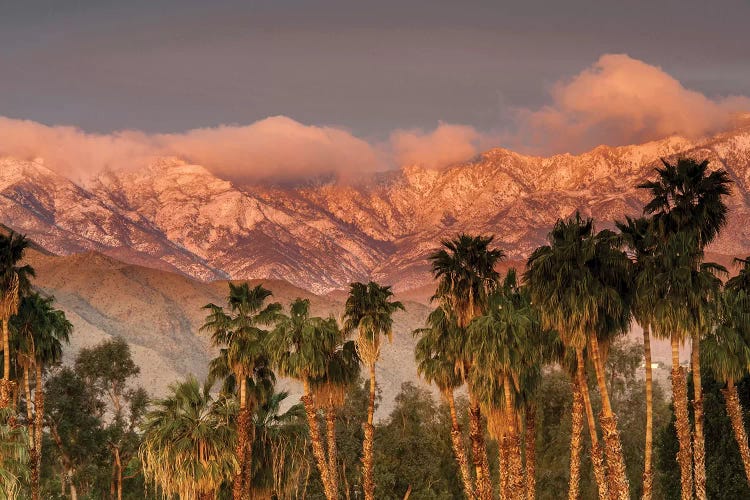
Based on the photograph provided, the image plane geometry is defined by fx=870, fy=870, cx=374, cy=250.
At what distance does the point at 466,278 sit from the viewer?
1779 inches

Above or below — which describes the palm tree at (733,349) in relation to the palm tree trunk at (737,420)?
above

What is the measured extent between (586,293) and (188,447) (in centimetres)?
1896

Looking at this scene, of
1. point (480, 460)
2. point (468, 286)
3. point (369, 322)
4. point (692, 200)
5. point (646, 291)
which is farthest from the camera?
point (369, 322)

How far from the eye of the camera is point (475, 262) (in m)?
45.6

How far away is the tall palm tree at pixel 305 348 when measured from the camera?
45156 mm

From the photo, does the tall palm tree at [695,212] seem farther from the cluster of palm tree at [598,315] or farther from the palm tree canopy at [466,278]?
the palm tree canopy at [466,278]

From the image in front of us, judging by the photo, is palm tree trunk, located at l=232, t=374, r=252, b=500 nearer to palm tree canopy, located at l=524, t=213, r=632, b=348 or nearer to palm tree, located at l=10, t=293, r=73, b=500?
palm tree, located at l=10, t=293, r=73, b=500

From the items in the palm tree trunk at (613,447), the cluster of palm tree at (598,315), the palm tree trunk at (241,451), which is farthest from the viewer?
the palm tree trunk at (241,451)

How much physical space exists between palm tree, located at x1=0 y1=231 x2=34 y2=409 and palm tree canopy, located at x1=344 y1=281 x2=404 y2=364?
17.6 meters

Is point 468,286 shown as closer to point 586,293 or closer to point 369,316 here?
point 369,316

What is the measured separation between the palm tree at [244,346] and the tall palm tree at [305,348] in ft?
3.23

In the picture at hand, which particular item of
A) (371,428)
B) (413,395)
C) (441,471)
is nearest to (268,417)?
(371,428)

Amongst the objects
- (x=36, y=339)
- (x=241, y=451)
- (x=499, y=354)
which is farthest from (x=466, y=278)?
(x=36, y=339)

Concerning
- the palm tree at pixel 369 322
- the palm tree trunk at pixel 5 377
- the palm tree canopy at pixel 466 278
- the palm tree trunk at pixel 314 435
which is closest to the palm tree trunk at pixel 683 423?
the palm tree canopy at pixel 466 278
